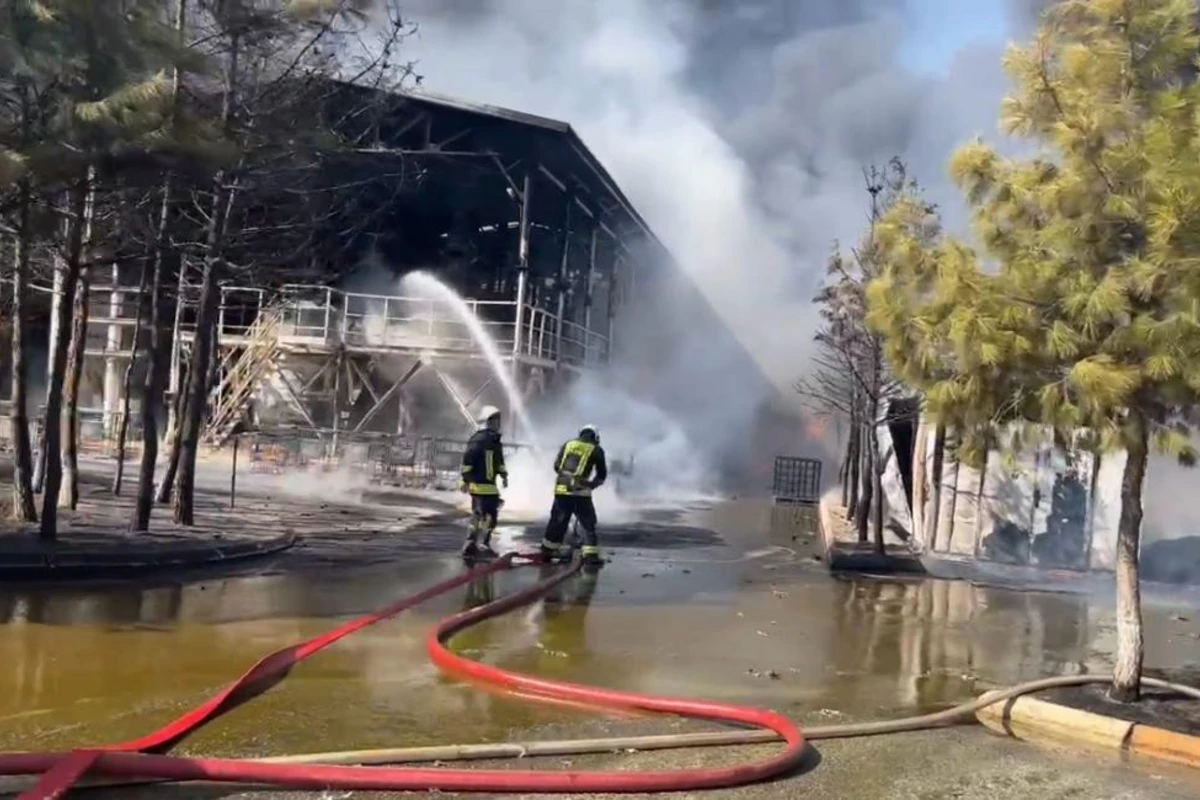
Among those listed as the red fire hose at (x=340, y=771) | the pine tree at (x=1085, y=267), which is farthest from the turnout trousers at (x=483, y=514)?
the pine tree at (x=1085, y=267)

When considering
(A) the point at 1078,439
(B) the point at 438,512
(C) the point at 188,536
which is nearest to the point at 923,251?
(A) the point at 1078,439

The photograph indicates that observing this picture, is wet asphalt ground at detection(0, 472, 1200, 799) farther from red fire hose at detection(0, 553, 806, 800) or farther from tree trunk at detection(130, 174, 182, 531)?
tree trunk at detection(130, 174, 182, 531)

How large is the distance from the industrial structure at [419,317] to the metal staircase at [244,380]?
0.10 feet

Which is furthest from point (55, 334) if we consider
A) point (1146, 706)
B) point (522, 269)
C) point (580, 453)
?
point (522, 269)

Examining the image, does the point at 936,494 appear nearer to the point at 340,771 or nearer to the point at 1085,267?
the point at 1085,267

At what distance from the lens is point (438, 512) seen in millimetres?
16344

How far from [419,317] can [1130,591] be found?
772 inches

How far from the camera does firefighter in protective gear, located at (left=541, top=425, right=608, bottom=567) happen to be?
11.3 meters

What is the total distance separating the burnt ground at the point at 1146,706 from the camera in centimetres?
574

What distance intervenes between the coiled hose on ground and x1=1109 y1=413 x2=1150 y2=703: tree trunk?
0.24 meters

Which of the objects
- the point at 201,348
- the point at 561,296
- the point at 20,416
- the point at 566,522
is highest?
the point at 561,296

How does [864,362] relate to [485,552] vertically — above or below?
above

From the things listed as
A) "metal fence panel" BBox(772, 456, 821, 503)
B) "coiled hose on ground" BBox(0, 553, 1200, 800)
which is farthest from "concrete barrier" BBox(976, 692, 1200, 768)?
"metal fence panel" BBox(772, 456, 821, 503)

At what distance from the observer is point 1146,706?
19.9 ft
